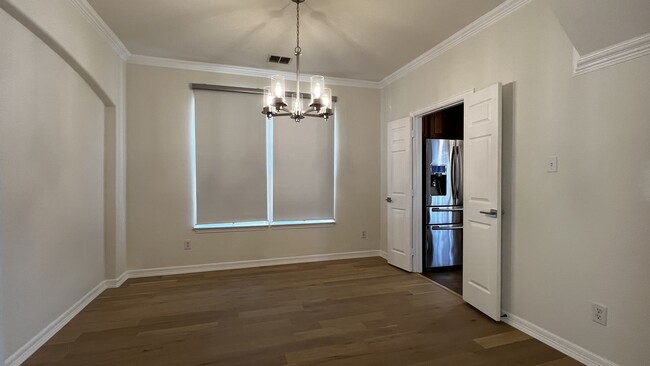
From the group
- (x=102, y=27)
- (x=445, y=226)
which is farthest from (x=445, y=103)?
(x=102, y=27)

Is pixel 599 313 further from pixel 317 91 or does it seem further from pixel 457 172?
pixel 317 91

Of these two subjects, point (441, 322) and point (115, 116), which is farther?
point (115, 116)

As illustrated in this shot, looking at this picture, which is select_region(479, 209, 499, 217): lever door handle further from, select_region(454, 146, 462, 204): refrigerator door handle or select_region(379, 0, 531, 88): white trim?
select_region(379, 0, 531, 88): white trim

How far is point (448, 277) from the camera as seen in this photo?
12.7ft

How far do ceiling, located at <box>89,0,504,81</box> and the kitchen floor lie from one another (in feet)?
9.63

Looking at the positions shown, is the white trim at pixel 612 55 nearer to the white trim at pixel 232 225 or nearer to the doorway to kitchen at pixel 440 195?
the doorway to kitchen at pixel 440 195

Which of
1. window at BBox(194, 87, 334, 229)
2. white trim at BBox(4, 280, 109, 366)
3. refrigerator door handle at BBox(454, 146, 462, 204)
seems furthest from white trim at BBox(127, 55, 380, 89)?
white trim at BBox(4, 280, 109, 366)

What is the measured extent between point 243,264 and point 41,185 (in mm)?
2485

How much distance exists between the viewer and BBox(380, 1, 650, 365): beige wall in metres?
1.82

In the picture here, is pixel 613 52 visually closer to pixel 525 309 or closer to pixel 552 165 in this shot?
pixel 552 165

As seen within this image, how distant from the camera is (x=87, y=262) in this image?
301 centimetres

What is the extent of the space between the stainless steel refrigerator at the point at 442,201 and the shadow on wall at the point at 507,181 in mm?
1413

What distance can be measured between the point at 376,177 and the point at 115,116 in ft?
12.2

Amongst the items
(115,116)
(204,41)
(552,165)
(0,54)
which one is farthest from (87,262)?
(552,165)
